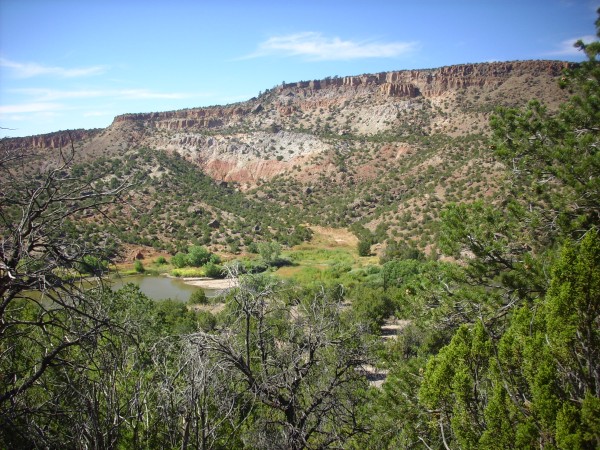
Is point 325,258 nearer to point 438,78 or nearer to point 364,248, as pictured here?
point 364,248

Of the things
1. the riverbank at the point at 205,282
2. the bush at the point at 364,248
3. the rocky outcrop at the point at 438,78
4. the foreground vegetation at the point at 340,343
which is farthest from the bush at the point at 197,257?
the rocky outcrop at the point at 438,78

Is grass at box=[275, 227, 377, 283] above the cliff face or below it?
below

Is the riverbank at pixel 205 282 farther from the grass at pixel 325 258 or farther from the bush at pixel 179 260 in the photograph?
the grass at pixel 325 258

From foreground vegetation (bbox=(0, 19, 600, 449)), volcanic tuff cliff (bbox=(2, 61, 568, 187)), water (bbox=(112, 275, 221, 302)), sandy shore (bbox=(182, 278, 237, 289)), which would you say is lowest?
sandy shore (bbox=(182, 278, 237, 289))

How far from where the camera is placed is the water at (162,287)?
3980cm

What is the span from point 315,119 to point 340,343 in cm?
8944

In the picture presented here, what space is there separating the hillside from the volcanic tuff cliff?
0.89 feet

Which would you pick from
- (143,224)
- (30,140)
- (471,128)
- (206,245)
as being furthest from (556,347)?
(30,140)

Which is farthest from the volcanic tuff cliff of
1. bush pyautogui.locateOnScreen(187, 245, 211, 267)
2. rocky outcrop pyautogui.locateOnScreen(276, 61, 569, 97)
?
bush pyautogui.locateOnScreen(187, 245, 211, 267)

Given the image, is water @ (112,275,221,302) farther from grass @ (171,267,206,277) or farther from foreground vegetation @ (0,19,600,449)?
foreground vegetation @ (0,19,600,449)

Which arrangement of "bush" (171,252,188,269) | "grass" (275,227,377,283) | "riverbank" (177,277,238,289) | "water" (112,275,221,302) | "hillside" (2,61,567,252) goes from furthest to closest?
1. "hillside" (2,61,567,252)
2. "bush" (171,252,188,269)
3. "riverbank" (177,277,238,289)
4. "grass" (275,227,377,283)
5. "water" (112,275,221,302)

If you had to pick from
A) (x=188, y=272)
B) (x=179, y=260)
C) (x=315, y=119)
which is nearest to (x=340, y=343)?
(x=188, y=272)

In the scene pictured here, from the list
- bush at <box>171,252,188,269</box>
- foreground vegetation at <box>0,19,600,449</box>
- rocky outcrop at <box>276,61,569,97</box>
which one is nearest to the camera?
foreground vegetation at <box>0,19,600,449</box>

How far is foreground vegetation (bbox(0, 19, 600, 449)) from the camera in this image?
3.66 metres
